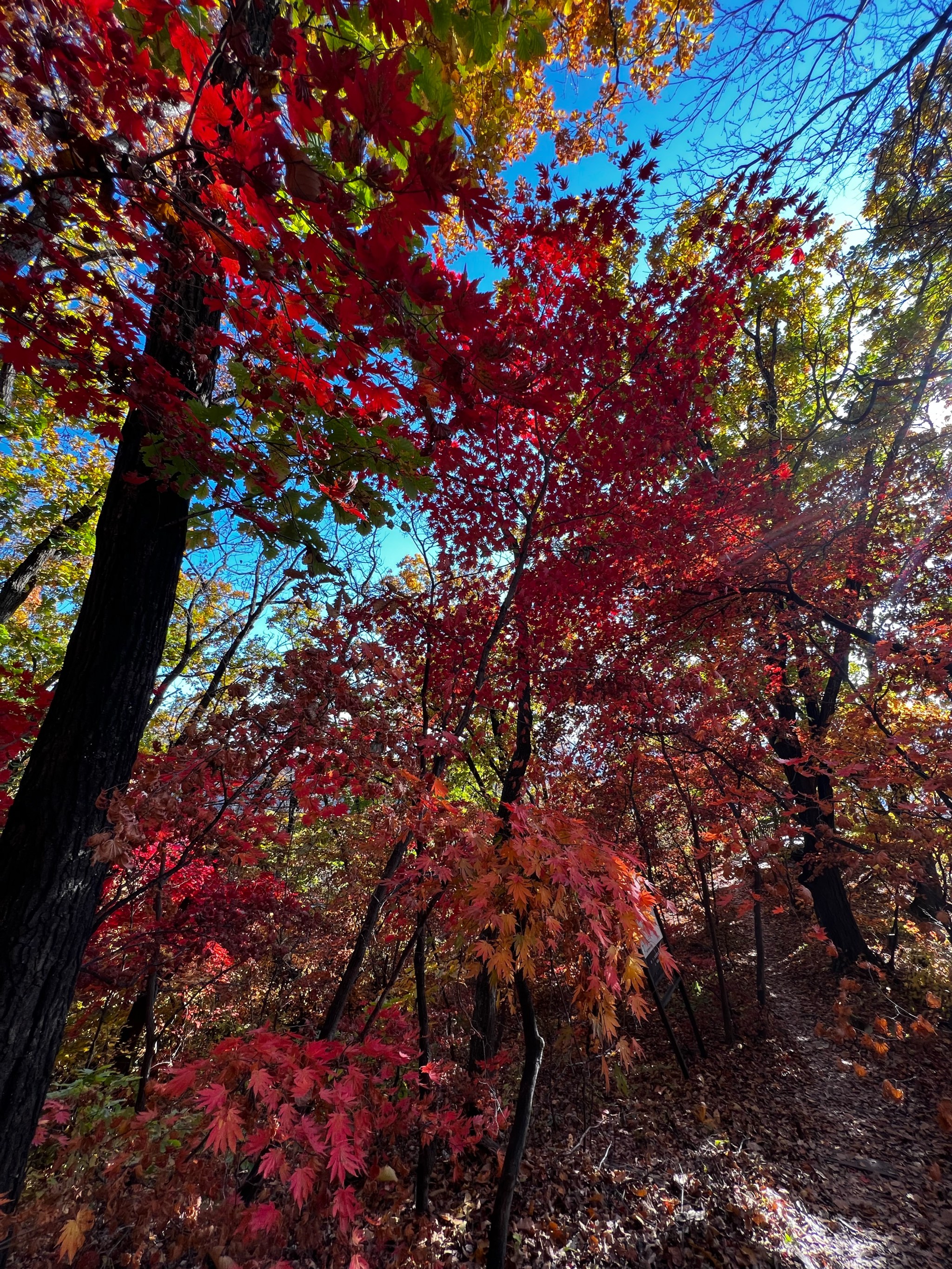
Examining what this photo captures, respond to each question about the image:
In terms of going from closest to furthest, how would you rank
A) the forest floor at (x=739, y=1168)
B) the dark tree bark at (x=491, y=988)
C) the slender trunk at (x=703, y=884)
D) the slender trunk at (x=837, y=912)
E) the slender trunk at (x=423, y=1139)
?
the forest floor at (x=739, y=1168) < the slender trunk at (x=423, y=1139) < the dark tree bark at (x=491, y=988) < the slender trunk at (x=703, y=884) < the slender trunk at (x=837, y=912)

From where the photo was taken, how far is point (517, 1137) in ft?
10.3

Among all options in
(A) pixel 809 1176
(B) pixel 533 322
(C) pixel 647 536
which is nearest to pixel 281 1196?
(A) pixel 809 1176

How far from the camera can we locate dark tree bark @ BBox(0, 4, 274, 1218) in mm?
2230

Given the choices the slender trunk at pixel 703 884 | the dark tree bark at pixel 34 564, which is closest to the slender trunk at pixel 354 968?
the slender trunk at pixel 703 884

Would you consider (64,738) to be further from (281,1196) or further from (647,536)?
(647,536)

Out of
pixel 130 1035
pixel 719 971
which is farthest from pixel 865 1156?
pixel 130 1035

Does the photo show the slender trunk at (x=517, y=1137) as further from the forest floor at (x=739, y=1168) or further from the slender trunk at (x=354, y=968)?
the forest floor at (x=739, y=1168)

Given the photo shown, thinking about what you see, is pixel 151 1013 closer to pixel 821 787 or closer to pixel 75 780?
pixel 75 780

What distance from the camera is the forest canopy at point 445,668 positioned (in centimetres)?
222

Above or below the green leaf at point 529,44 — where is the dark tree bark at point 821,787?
below

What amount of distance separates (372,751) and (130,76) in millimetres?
3822

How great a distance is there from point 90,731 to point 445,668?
3.79 meters

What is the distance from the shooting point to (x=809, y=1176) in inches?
194

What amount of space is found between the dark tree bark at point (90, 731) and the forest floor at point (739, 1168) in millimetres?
4012
